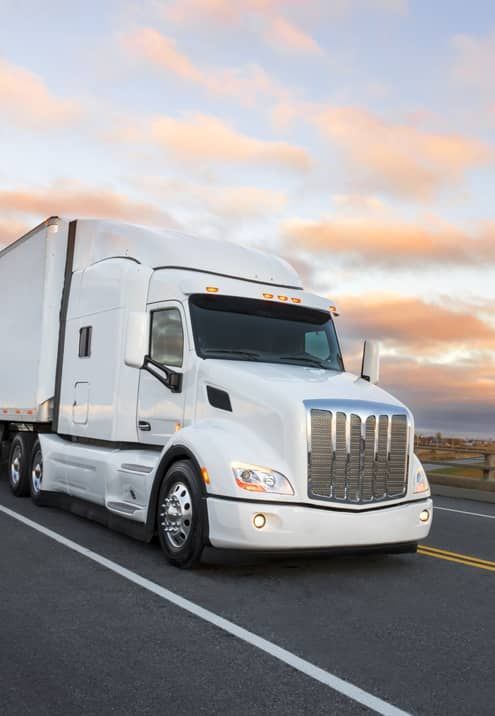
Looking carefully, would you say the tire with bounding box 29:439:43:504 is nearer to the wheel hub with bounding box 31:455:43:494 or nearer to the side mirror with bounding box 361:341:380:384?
the wheel hub with bounding box 31:455:43:494

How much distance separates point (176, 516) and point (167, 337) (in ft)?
6.88

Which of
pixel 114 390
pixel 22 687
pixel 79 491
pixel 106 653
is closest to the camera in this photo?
pixel 22 687

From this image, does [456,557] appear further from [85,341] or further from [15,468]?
[15,468]

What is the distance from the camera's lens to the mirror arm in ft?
27.6

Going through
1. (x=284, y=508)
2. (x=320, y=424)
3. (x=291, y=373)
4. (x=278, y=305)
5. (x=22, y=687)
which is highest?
(x=278, y=305)

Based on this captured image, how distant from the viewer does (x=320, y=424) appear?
730 cm

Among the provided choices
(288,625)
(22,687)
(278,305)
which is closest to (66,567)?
(288,625)

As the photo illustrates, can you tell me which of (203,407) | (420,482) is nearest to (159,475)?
(203,407)

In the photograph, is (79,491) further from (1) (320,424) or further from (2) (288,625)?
(2) (288,625)

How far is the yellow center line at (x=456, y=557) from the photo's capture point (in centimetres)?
834

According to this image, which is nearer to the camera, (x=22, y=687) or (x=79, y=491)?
(x=22, y=687)

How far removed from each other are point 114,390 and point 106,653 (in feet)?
16.1

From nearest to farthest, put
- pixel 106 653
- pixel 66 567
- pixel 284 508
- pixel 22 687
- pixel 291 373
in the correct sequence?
pixel 22 687
pixel 106 653
pixel 284 508
pixel 66 567
pixel 291 373

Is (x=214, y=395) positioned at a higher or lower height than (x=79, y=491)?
higher
